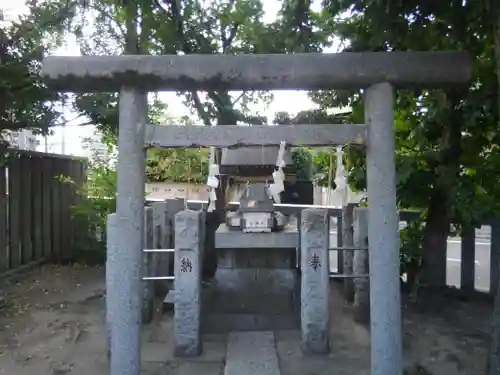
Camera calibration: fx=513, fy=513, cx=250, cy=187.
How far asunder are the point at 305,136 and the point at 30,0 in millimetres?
5097

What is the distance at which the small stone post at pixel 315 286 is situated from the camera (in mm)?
4961

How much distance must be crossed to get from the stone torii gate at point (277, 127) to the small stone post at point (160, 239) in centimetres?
328

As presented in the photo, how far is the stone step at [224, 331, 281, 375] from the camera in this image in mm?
4436

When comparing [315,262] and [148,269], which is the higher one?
[315,262]

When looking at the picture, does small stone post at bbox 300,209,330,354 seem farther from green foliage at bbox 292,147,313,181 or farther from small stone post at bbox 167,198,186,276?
green foliage at bbox 292,147,313,181

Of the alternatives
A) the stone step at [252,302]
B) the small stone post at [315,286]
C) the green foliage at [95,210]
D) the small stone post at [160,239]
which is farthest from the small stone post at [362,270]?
the green foliage at [95,210]

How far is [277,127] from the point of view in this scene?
3.81 metres

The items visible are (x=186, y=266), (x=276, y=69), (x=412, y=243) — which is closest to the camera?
(x=276, y=69)

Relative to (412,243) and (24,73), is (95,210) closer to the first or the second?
(24,73)

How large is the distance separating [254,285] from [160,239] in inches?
60.6

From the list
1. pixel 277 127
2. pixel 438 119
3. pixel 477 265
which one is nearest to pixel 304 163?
pixel 477 265

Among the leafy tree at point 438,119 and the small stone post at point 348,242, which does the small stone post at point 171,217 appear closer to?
the small stone post at point 348,242

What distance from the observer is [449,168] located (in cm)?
573

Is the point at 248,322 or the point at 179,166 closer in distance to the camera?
the point at 248,322
